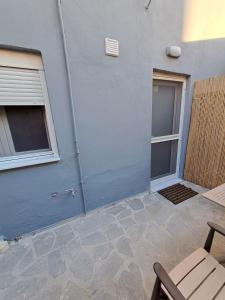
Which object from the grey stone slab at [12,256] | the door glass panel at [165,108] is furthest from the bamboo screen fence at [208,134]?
the grey stone slab at [12,256]

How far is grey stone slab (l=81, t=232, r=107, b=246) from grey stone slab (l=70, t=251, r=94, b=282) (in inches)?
5.6

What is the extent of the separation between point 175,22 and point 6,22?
2303 mm

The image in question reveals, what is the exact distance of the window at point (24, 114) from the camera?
1.52 meters

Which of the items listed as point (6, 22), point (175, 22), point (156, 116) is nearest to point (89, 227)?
point (156, 116)

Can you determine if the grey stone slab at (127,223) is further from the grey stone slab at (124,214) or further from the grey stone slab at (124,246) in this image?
the grey stone slab at (124,246)

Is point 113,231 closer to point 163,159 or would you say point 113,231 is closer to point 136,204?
point 136,204

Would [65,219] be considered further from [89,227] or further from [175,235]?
[175,235]

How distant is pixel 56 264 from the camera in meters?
1.56

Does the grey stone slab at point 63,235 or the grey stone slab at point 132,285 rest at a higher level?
the grey stone slab at point 63,235

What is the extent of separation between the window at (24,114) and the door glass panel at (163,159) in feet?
6.34

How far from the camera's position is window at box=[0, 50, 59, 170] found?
1521 millimetres

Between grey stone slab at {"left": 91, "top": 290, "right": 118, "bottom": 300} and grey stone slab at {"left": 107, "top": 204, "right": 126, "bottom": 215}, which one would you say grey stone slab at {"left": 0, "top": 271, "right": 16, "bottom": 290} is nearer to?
grey stone slab at {"left": 91, "top": 290, "right": 118, "bottom": 300}

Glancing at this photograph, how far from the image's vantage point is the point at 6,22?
4.50ft

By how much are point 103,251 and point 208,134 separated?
8.34ft
